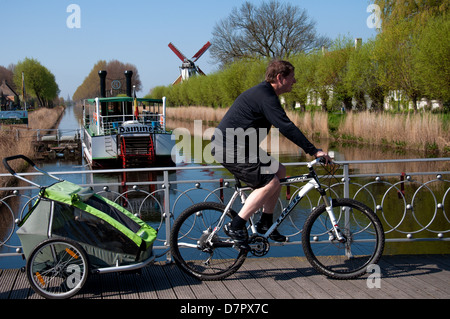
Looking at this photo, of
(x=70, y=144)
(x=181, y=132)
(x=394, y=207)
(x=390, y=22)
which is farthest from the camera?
(x=181, y=132)

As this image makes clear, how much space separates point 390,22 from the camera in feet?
86.8

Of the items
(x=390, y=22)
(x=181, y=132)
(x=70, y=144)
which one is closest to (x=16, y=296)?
(x=390, y=22)

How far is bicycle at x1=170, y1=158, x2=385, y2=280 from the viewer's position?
4371 millimetres

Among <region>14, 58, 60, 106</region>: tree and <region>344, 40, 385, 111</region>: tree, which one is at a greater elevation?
<region>14, 58, 60, 106</region>: tree

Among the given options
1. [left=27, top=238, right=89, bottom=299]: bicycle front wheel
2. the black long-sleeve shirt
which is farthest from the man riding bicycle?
[left=27, top=238, right=89, bottom=299]: bicycle front wheel

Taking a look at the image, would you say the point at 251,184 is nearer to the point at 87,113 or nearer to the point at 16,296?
the point at 16,296

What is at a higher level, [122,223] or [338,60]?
[338,60]

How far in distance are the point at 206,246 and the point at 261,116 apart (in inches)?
49.0

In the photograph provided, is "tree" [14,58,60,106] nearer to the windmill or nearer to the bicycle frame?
the windmill

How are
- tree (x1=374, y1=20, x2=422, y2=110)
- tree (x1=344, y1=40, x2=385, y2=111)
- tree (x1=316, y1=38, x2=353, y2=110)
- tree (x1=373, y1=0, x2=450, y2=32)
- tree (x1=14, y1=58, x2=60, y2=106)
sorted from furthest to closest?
tree (x1=14, y1=58, x2=60, y2=106), tree (x1=316, y1=38, x2=353, y2=110), tree (x1=344, y1=40, x2=385, y2=111), tree (x1=373, y1=0, x2=450, y2=32), tree (x1=374, y1=20, x2=422, y2=110)

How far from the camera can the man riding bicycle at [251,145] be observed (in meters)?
4.18

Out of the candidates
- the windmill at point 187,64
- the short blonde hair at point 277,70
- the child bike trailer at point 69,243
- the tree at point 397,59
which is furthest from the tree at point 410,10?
the windmill at point 187,64

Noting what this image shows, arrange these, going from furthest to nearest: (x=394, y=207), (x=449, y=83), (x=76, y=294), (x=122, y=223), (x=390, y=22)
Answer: (x=390, y=22)
(x=449, y=83)
(x=394, y=207)
(x=122, y=223)
(x=76, y=294)

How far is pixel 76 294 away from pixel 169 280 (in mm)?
815
